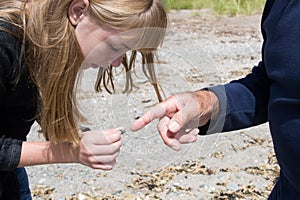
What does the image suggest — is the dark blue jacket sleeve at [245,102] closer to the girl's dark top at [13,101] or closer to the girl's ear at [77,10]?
the girl's ear at [77,10]

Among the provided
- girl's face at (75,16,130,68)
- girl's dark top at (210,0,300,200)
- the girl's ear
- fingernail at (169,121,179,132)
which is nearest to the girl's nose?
girl's face at (75,16,130,68)

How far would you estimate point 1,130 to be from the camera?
1.62 m

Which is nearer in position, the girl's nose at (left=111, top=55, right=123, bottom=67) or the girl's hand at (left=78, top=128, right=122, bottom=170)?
the girl's hand at (left=78, top=128, right=122, bottom=170)

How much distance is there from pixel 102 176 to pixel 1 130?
1.44 m

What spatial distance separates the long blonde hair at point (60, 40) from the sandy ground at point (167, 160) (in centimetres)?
9

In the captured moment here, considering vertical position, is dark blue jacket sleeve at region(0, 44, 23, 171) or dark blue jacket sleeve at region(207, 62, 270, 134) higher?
dark blue jacket sleeve at region(207, 62, 270, 134)

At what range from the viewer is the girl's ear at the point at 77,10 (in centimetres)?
146

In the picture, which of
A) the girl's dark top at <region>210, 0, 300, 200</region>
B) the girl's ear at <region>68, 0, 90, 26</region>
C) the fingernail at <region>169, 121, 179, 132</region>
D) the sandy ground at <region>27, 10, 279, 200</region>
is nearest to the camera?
the girl's dark top at <region>210, 0, 300, 200</region>

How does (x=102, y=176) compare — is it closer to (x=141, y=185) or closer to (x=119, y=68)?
(x=141, y=185)

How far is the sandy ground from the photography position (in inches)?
62.5

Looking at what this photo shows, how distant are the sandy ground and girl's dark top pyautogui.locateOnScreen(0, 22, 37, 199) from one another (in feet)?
0.52

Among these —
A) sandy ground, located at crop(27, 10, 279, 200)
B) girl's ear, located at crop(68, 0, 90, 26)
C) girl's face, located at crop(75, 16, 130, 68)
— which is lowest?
sandy ground, located at crop(27, 10, 279, 200)

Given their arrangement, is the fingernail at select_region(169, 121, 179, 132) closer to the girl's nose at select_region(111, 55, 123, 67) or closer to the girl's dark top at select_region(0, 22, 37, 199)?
the girl's nose at select_region(111, 55, 123, 67)

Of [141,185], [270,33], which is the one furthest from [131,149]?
[141,185]
